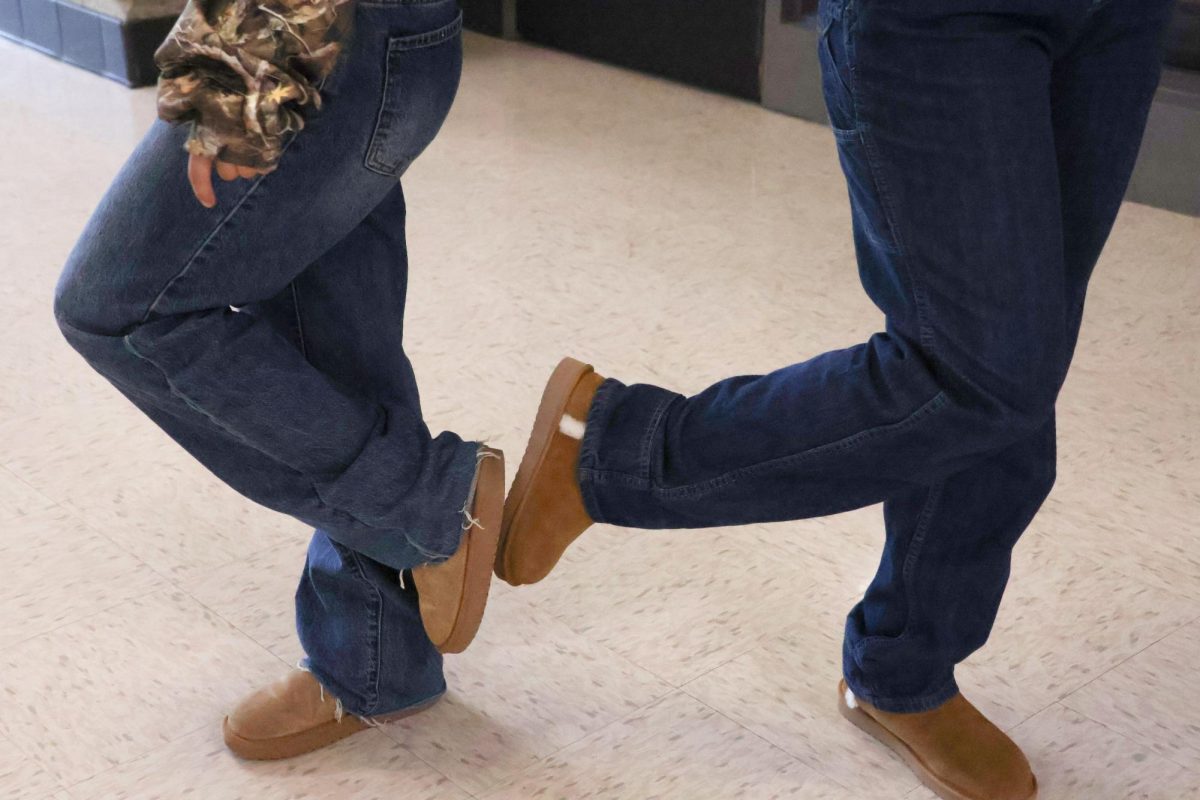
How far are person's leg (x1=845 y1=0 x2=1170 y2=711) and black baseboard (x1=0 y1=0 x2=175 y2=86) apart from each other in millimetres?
2832

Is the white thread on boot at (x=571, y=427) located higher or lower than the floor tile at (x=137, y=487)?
higher

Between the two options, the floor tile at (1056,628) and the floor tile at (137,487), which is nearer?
the floor tile at (1056,628)

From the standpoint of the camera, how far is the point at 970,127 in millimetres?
1036

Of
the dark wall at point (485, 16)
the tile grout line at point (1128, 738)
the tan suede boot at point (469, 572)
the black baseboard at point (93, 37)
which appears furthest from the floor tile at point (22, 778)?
the dark wall at point (485, 16)

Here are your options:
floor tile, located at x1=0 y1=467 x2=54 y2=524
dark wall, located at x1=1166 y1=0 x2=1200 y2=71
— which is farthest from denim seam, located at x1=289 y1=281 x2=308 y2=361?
dark wall, located at x1=1166 y1=0 x2=1200 y2=71

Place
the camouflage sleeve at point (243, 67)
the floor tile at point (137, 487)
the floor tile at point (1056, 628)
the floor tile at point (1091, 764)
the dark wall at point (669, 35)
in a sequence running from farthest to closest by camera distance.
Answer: the dark wall at point (669, 35) < the floor tile at point (137, 487) < the floor tile at point (1056, 628) < the floor tile at point (1091, 764) < the camouflage sleeve at point (243, 67)

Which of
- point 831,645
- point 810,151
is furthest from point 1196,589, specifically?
point 810,151

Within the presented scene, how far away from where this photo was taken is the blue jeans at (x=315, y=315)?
106cm

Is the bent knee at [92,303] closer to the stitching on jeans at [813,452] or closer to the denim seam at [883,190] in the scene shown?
the stitching on jeans at [813,452]

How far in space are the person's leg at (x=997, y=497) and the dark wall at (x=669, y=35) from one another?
251 cm

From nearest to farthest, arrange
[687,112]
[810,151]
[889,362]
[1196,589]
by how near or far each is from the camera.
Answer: [889,362] → [1196,589] → [810,151] → [687,112]

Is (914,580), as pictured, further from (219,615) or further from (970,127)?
(219,615)

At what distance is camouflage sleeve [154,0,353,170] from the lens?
0.97m

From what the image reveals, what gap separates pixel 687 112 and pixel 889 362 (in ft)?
8.22
